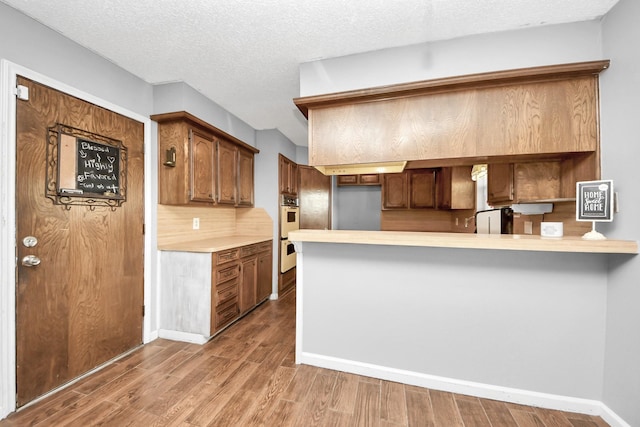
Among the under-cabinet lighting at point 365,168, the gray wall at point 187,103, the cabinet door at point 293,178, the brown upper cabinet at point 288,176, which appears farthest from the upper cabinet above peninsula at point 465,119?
the cabinet door at point 293,178

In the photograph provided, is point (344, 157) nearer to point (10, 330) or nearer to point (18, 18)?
point (18, 18)

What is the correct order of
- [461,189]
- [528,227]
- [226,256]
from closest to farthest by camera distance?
[528,227] < [226,256] < [461,189]

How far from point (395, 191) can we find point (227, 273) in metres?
3.08

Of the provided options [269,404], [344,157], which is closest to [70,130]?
[344,157]

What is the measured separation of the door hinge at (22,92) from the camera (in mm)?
1579

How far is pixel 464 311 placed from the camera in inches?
70.2

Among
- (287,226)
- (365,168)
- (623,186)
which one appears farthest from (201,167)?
(623,186)

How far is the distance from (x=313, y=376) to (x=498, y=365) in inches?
52.0

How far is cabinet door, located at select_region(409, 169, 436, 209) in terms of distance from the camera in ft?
13.9

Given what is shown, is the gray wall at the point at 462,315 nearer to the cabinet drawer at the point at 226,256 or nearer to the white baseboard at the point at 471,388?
the white baseboard at the point at 471,388

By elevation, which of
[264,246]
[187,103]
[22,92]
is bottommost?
[264,246]

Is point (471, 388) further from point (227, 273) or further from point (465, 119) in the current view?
point (227, 273)

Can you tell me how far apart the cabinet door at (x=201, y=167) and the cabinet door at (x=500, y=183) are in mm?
2913

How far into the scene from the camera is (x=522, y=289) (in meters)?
1.68
